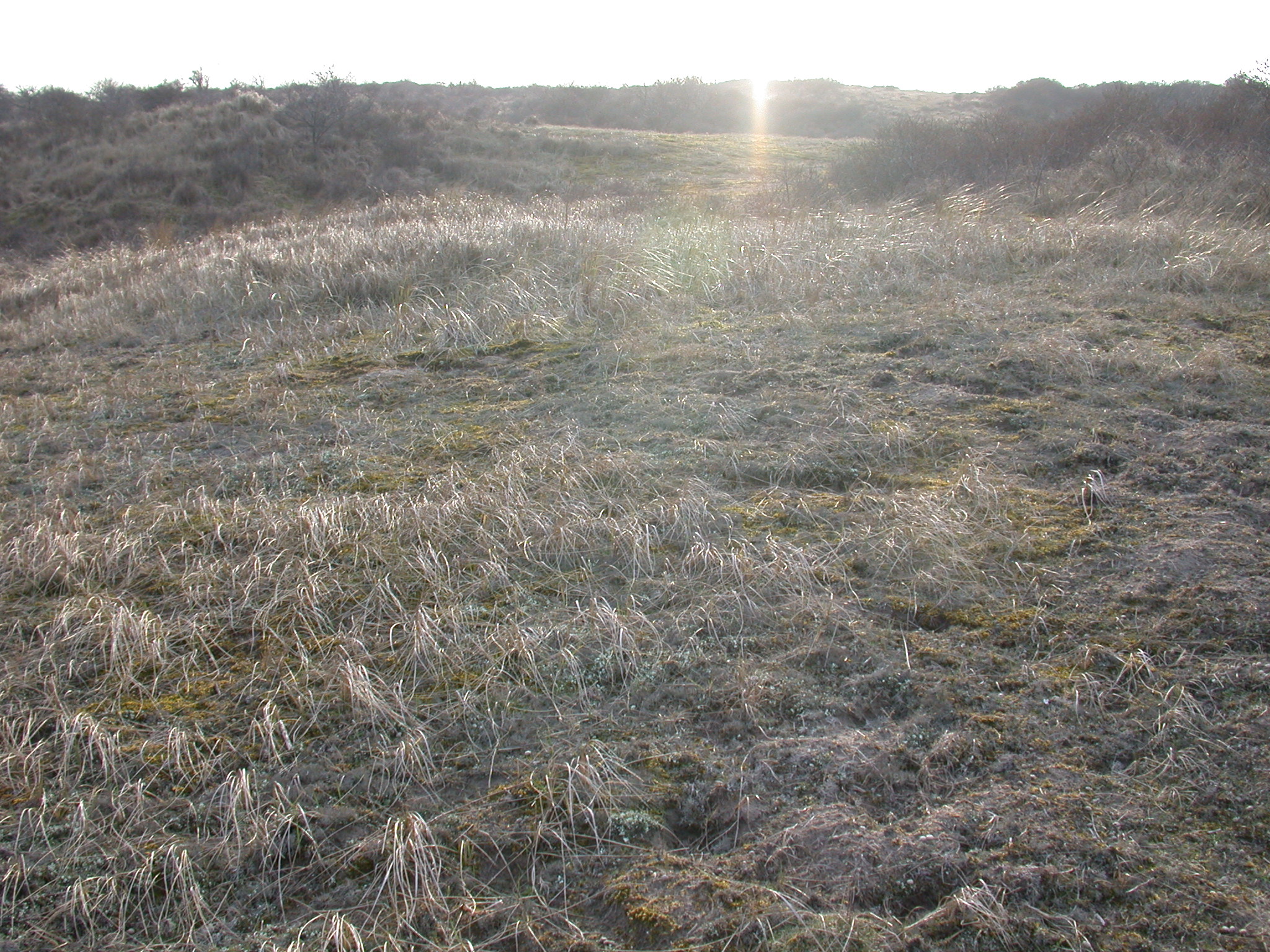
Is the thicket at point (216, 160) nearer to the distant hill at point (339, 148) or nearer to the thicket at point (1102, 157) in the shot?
the distant hill at point (339, 148)

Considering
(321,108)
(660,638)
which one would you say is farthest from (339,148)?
(660,638)

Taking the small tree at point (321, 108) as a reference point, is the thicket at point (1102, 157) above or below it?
below

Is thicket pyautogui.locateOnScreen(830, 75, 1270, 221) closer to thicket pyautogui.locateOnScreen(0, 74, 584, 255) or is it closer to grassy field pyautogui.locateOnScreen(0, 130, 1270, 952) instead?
grassy field pyautogui.locateOnScreen(0, 130, 1270, 952)

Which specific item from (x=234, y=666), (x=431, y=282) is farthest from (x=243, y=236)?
(x=234, y=666)

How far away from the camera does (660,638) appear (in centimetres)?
269

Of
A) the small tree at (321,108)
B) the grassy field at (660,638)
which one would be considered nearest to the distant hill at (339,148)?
the small tree at (321,108)

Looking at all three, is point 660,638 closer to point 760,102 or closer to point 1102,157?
point 1102,157

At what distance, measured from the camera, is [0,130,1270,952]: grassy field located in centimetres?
185

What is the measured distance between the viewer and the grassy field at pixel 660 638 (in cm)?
185

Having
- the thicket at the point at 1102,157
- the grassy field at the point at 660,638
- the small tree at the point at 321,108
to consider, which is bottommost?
the grassy field at the point at 660,638

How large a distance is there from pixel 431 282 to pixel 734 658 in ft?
17.6

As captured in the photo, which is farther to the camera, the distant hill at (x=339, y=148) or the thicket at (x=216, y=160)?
the thicket at (x=216, y=160)

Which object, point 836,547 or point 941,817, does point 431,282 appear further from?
point 941,817

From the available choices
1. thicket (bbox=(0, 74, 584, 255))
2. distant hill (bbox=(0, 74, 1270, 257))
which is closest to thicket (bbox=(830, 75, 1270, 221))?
distant hill (bbox=(0, 74, 1270, 257))
